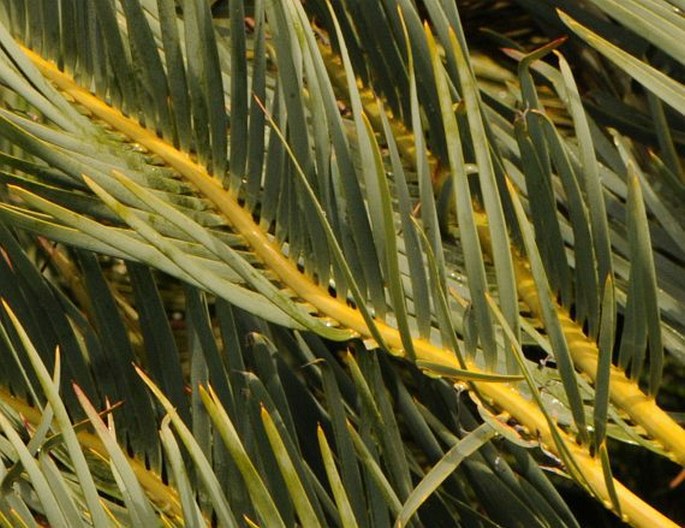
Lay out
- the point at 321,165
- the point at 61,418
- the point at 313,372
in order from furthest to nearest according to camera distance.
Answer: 1. the point at 313,372
2. the point at 321,165
3. the point at 61,418

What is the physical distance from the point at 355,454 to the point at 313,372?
0.13 m

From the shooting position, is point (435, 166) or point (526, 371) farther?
point (435, 166)

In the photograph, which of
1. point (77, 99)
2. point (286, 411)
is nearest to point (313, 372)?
point (286, 411)

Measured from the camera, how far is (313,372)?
0.76 meters

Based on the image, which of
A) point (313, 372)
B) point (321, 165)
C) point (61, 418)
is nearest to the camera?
point (61, 418)

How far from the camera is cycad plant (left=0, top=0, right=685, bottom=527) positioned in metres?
0.60

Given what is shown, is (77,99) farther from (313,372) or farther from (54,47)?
(313,372)

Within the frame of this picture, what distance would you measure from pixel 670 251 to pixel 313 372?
0.79 ft

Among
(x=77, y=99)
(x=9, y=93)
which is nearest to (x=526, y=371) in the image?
(x=77, y=99)

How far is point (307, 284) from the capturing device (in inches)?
26.4

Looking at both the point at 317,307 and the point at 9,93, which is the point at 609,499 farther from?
the point at 9,93

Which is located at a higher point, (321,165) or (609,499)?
(321,165)

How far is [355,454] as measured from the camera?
2.11 ft

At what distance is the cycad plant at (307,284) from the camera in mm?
601
